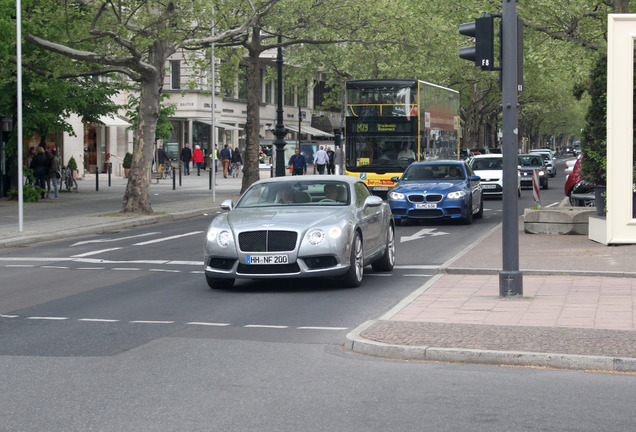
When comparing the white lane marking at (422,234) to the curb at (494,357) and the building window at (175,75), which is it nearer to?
the curb at (494,357)

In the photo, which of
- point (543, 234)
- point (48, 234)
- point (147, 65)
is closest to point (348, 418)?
point (543, 234)

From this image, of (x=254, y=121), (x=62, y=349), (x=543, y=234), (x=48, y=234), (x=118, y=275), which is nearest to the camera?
(x=62, y=349)

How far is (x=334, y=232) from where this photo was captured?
12.1 metres

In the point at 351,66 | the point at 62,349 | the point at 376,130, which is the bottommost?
the point at 62,349

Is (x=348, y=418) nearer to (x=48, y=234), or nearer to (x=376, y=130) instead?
(x=48, y=234)

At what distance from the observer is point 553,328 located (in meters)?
8.88

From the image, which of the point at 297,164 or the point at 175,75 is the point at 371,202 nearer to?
the point at 297,164

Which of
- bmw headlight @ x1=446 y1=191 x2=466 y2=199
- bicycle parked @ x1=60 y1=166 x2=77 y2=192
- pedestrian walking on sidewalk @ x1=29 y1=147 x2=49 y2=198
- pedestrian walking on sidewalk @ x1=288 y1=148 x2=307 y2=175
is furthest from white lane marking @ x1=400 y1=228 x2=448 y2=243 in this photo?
bicycle parked @ x1=60 y1=166 x2=77 y2=192

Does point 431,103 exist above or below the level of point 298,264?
above

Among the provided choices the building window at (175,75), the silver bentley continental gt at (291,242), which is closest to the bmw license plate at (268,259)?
the silver bentley continental gt at (291,242)

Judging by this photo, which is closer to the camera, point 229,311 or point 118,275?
point 229,311

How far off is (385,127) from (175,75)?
1471 inches

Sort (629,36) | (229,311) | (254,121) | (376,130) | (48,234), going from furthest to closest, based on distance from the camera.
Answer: (254,121)
(376,130)
(48,234)
(629,36)
(229,311)

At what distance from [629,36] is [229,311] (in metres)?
9.02
